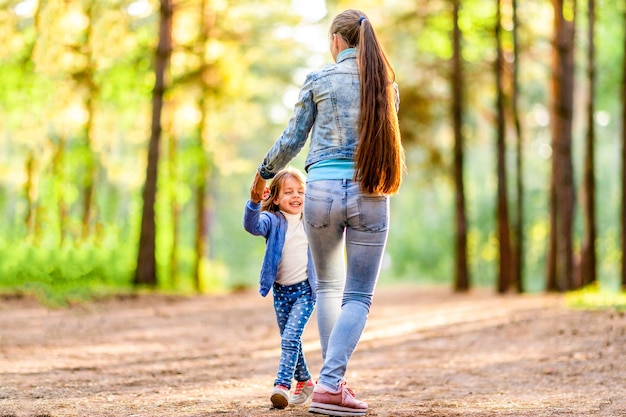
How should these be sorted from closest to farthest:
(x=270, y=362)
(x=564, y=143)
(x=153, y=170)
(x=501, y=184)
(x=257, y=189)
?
(x=257, y=189), (x=270, y=362), (x=564, y=143), (x=153, y=170), (x=501, y=184)

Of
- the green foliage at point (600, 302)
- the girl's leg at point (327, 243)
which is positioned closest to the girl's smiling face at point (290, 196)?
the girl's leg at point (327, 243)

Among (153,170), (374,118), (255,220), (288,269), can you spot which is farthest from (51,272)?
(374,118)

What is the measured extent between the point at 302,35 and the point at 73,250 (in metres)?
9.35

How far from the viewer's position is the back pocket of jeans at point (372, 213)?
4.94 m

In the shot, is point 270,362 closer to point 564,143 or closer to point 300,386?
point 300,386

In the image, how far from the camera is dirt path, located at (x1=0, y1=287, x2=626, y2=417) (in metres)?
5.73

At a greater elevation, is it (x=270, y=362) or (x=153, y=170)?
(x=153, y=170)

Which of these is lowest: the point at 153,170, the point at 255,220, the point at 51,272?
the point at 51,272

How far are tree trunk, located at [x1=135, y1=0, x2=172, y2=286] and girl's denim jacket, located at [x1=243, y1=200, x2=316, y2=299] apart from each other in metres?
14.0

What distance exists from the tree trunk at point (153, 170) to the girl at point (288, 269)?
549 inches

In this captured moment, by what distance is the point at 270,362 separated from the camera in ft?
27.8

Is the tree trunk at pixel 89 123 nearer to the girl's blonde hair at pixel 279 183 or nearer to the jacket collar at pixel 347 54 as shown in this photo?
the girl's blonde hair at pixel 279 183

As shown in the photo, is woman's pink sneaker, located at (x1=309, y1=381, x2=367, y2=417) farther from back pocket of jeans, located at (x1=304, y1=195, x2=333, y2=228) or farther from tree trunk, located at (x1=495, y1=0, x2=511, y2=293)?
tree trunk, located at (x1=495, y1=0, x2=511, y2=293)

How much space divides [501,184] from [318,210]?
16.6m
